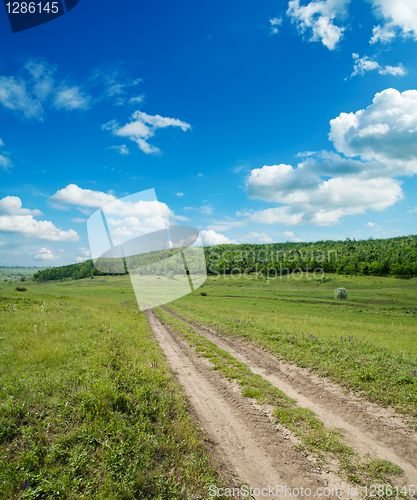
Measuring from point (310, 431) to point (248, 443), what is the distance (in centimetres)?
179

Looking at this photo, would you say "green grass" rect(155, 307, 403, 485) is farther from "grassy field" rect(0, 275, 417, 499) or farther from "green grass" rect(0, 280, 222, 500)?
"green grass" rect(0, 280, 222, 500)

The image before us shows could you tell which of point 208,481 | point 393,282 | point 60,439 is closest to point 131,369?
point 60,439

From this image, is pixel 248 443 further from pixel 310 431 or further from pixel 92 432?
pixel 92 432

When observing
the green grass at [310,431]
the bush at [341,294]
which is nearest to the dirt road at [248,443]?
the green grass at [310,431]

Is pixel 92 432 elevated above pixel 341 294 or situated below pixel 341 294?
above

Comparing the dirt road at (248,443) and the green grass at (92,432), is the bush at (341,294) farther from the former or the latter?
the green grass at (92,432)

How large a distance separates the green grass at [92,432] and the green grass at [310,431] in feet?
8.46

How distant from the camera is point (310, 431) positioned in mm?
6527

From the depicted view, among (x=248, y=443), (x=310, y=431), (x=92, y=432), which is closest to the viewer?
(x=92, y=432)

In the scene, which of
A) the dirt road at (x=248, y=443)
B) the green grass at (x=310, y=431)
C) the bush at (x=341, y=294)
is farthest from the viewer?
the bush at (x=341, y=294)

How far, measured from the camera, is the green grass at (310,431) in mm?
5219

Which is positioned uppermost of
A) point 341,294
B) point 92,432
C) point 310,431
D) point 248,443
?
point 92,432

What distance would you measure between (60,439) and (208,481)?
→ 3.22 m

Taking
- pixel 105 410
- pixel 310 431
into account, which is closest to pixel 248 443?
pixel 310 431
